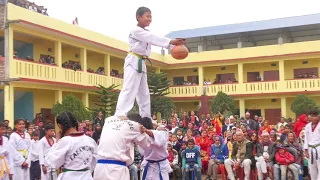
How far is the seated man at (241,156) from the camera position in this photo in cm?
1169

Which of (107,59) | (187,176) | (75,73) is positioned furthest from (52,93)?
(187,176)

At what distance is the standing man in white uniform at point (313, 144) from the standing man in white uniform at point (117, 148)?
558cm

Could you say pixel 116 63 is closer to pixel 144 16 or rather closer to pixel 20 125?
pixel 20 125

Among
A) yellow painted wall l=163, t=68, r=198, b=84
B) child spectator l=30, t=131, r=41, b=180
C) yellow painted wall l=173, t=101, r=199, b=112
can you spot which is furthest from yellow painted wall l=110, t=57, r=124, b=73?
child spectator l=30, t=131, r=41, b=180

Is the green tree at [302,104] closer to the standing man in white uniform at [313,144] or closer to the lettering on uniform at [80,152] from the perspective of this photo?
the standing man in white uniform at [313,144]

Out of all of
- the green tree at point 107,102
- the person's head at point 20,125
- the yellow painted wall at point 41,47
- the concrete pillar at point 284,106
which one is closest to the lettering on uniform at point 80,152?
the person's head at point 20,125

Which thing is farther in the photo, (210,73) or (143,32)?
(210,73)

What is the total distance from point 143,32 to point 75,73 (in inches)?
612

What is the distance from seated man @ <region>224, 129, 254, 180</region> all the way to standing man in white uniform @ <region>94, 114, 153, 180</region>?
6541 mm

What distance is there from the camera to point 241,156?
11906mm

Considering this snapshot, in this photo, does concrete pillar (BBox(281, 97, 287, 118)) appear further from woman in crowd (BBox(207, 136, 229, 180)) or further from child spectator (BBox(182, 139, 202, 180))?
child spectator (BBox(182, 139, 202, 180))

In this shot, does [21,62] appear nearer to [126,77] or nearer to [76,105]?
[76,105]

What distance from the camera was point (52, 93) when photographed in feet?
74.5

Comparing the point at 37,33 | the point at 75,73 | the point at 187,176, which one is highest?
the point at 37,33
